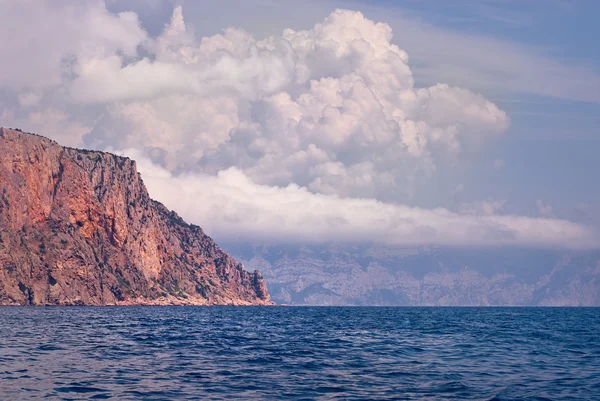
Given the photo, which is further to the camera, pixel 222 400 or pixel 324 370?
pixel 324 370

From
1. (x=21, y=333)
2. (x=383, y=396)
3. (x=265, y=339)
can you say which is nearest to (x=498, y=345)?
(x=265, y=339)

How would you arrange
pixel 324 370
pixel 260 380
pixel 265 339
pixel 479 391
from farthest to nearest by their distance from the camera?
pixel 265 339
pixel 324 370
pixel 260 380
pixel 479 391

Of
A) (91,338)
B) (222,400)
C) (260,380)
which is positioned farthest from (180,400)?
(91,338)

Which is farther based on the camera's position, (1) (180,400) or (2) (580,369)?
(2) (580,369)

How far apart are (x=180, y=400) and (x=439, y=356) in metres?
33.1

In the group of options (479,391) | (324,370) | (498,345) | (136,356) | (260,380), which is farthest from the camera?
(498,345)

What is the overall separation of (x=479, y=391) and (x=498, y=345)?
113 feet

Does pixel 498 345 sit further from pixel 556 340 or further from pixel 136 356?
pixel 136 356

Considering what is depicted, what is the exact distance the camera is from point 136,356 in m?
63.8

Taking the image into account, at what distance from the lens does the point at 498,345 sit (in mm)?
79625

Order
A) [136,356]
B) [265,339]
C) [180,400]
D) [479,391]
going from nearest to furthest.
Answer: [180,400] < [479,391] < [136,356] < [265,339]

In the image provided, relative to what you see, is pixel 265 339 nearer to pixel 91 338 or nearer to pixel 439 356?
pixel 91 338

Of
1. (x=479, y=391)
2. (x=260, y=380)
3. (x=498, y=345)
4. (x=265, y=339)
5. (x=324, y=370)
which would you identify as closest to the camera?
(x=479, y=391)

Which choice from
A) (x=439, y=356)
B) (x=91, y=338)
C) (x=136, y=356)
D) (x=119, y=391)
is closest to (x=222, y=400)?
(x=119, y=391)
